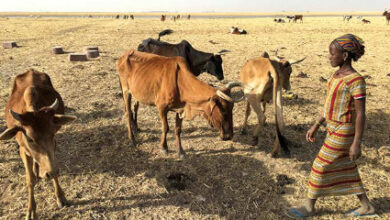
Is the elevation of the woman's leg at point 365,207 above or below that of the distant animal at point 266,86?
below

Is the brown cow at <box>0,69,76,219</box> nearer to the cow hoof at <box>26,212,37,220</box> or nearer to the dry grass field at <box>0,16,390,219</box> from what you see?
the cow hoof at <box>26,212,37,220</box>

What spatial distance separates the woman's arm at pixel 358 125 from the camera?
317 cm

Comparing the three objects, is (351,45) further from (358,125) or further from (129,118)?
(129,118)

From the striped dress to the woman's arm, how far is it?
96 millimetres

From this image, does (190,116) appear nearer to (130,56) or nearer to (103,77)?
(130,56)

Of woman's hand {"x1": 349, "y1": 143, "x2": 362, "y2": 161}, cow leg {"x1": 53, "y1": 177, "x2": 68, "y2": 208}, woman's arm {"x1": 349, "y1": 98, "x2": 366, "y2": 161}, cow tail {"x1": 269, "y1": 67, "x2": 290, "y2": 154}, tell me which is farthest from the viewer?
cow tail {"x1": 269, "y1": 67, "x2": 290, "y2": 154}

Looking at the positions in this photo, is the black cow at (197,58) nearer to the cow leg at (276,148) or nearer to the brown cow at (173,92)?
the brown cow at (173,92)

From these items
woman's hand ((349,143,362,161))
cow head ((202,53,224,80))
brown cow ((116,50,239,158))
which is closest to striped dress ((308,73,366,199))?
woman's hand ((349,143,362,161))

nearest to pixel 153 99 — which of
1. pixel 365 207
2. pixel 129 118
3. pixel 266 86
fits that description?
pixel 129 118

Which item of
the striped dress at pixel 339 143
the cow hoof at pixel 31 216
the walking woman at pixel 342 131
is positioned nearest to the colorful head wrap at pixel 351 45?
the walking woman at pixel 342 131

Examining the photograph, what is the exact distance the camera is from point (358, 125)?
3254 millimetres

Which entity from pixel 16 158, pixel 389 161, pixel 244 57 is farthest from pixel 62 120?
pixel 244 57

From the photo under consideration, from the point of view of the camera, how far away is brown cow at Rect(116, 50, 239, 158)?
498 cm

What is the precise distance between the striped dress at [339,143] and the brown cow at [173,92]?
5.72 feet
